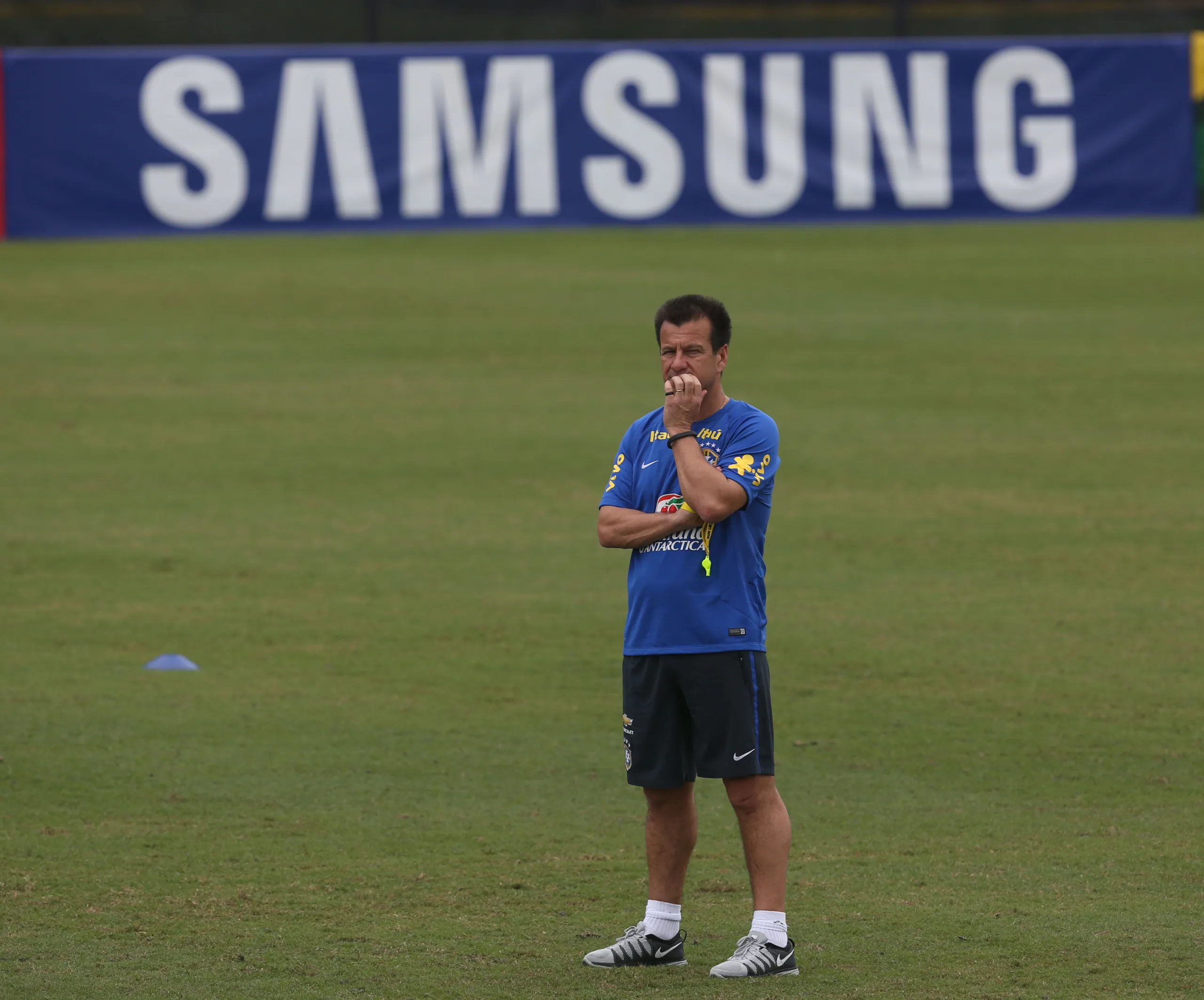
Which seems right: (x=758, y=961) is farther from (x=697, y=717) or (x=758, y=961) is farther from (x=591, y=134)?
(x=591, y=134)

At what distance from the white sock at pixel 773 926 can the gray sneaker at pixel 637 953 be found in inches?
12.1

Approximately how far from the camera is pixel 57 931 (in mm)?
6219

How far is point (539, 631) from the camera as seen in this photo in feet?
36.7

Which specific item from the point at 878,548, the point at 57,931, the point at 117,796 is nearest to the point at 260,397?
the point at 878,548

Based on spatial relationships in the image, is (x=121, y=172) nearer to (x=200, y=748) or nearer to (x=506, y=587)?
(x=506, y=587)

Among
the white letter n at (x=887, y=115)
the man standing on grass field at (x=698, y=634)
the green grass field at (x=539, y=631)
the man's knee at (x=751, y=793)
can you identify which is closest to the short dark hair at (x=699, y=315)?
the man standing on grass field at (x=698, y=634)

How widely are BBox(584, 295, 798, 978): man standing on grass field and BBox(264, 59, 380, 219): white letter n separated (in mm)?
20863

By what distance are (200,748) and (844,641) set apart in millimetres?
3806

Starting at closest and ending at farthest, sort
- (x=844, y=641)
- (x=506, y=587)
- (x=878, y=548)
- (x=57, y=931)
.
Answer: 1. (x=57, y=931)
2. (x=844, y=641)
3. (x=506, y=587)
4. (x=878, y=548)

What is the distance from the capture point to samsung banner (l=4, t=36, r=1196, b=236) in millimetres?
25625

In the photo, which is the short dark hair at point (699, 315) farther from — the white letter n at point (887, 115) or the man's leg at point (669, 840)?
the white letter n at point (887, 115)

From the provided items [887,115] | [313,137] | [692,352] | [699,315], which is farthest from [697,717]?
[887,115]

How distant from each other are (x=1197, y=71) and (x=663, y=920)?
2389cm

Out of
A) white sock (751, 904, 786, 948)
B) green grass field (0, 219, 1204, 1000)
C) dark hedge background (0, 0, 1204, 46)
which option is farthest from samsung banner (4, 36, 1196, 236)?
white sock (751, 904, 786, 948)
